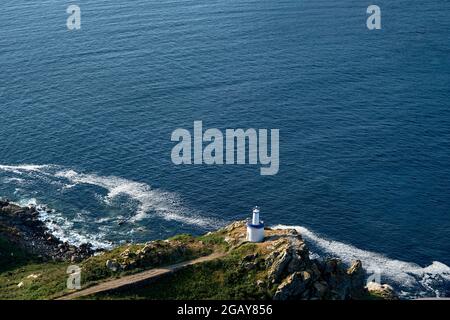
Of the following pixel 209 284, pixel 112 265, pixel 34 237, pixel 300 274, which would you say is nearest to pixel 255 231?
pixel 300 274

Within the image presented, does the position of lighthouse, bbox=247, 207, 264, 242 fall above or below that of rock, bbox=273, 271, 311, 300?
above

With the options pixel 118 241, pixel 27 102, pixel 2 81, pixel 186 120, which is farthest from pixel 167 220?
pixel 2 81

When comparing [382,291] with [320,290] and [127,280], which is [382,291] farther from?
[127,280]

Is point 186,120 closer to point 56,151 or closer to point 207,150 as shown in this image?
point 207,150

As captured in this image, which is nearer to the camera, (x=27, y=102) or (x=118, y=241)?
(x=118, y=241)

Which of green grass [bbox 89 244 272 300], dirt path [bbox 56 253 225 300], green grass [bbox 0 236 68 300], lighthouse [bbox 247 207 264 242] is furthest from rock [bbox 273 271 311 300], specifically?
green grass [bbox 0 236 68 300]

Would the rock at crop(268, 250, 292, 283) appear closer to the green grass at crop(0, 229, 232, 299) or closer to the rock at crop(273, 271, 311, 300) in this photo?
the rock at crop(273, 271, 311, 300)
